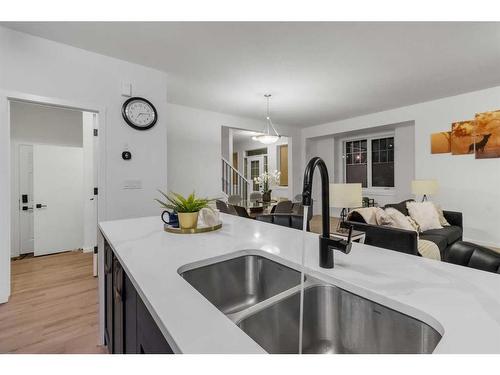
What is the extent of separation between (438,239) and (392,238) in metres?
0.99

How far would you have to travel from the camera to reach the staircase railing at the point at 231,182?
5714 millimetres

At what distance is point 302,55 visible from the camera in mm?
2834

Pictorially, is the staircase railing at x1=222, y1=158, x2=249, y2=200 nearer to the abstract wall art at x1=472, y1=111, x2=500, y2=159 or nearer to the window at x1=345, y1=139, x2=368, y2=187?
the window at x1=345, y1=139, x2=368, y2=187

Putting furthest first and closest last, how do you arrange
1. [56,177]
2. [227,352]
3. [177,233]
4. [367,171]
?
[367,171] → [56,177] → [177,233] → [227,352]

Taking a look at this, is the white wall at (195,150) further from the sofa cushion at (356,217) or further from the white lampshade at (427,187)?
the white lampshade at (427,187)

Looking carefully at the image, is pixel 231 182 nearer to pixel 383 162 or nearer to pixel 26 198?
pixel 26 198

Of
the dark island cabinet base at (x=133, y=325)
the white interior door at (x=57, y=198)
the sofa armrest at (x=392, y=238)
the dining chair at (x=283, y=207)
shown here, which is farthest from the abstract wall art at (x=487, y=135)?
the white interior door at (x=57, y=198)

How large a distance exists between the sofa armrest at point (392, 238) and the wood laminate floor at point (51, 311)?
2.32 meters

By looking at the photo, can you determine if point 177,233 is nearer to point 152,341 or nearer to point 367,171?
point 152,341

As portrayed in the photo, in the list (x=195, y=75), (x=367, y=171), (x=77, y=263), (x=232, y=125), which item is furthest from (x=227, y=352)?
(x=367, y=171)

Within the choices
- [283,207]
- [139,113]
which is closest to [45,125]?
[139,113]

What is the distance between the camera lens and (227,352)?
1.50 feet
